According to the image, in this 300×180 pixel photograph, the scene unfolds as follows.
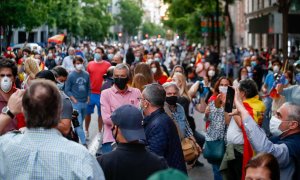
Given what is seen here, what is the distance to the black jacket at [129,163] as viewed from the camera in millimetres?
5492

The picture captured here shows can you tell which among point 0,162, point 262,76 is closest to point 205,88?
point 0,162

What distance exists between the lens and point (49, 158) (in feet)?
14.9

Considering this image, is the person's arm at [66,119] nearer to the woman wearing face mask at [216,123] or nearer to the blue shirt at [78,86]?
the woman wearing face mask at [216,123]

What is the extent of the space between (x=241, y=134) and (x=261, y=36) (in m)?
55.4

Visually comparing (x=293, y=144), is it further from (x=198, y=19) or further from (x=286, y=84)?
(x=198, y=19)

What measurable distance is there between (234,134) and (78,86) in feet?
22.5

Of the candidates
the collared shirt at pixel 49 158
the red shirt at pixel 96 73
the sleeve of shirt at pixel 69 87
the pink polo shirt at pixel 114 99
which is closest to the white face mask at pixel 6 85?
the pink polo shirt at pixel 114 99

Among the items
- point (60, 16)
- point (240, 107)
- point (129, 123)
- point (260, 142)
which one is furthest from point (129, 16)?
point (129, 123)

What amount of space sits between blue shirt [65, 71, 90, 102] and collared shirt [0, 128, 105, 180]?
10.2 meters

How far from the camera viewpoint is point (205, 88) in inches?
531

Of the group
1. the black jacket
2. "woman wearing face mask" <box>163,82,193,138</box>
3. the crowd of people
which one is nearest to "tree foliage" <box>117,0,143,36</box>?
the crowd of people

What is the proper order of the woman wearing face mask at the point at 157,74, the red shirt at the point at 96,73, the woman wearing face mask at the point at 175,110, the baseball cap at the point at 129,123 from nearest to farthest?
the baseball cap at the point at 129,123 < the woman wearing face mask at the point at 175,110 < the woman wearing face mask at the point at 157,74 < the red shirt at the point at 96,73

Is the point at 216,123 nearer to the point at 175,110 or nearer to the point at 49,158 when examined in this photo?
the point at 175,110

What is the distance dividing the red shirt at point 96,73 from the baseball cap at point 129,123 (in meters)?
10.1
